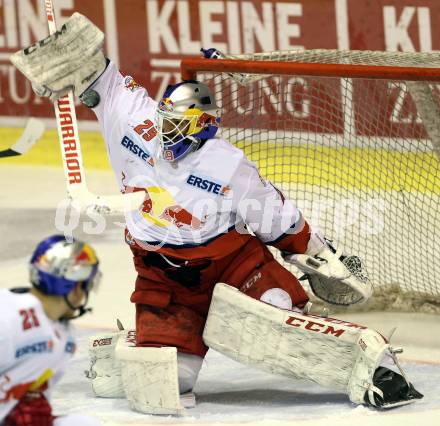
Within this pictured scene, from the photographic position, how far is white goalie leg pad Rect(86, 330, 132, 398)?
5234 millimetres

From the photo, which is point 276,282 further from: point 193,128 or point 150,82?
point 150,82

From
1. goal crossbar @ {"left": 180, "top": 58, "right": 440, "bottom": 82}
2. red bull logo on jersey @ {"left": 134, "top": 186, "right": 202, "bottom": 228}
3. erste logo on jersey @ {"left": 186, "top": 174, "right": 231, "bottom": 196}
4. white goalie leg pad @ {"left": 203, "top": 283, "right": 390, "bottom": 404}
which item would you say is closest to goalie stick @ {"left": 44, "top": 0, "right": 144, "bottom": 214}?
red bull logo on jersey @ {"left": 134, "top": 186, "right": 202, "bottom": 228}

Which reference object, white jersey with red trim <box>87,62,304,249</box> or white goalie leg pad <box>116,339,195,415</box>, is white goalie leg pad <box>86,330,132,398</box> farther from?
white jersey with red trim <box>87,62,304,249</box>

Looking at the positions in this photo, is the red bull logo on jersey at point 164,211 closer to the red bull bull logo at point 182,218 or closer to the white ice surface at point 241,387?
the red bull bull logo at point 182,218

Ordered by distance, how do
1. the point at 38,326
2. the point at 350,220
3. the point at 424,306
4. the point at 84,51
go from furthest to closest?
the point at 350,220
the point at 424,306
the point at 84,51
the point at 38,326

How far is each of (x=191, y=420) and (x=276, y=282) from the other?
58cm

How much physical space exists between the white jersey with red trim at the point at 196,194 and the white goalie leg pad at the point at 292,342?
229mm

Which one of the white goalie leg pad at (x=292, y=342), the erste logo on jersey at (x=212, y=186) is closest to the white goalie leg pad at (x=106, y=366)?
the white goalie leg pad at (x=292, y=342)

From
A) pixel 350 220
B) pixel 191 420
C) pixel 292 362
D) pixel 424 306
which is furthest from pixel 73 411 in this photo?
pixel 350 220

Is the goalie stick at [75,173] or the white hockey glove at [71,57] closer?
the goalie stick at [75,173]

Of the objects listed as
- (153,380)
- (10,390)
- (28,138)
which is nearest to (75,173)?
(28,138)

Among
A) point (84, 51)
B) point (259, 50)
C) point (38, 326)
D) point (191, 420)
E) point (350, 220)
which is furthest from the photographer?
point (259, 50)

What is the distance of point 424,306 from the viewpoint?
6156 millimetres

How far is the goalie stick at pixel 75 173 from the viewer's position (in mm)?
5098
